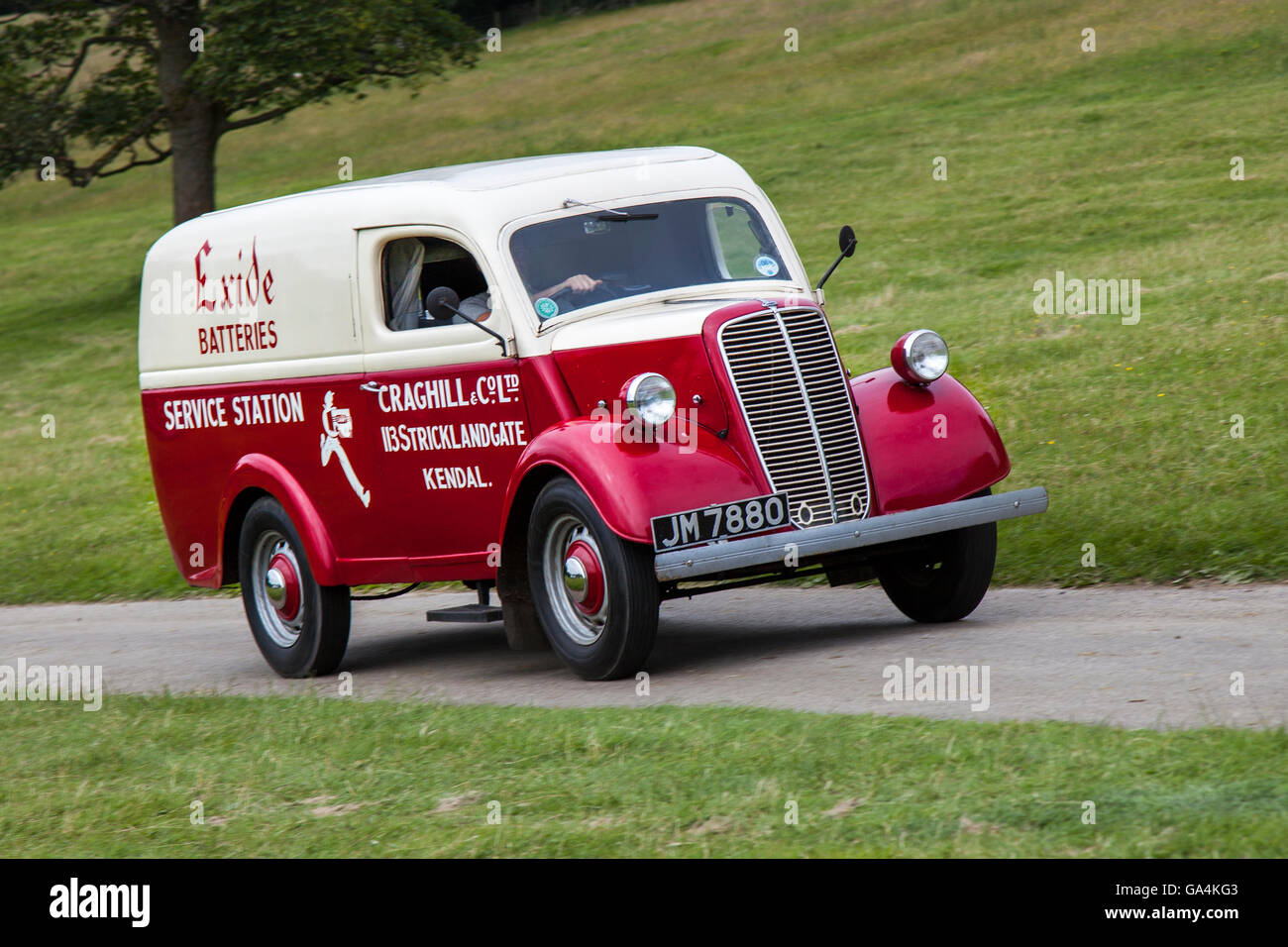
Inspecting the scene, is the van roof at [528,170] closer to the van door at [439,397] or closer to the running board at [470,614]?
the van door at [439,397]

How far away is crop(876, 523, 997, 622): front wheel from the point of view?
8852 millimetres

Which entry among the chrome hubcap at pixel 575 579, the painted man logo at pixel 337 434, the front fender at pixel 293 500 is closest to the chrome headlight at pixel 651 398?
the chrome hubcap at pixel 575 579

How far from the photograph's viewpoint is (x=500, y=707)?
25.1 feet

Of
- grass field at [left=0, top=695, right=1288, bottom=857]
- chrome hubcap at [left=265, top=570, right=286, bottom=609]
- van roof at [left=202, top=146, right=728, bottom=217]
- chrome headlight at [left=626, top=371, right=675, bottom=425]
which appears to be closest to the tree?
van roof at [left=202, top=146, right=728, bottom=217]

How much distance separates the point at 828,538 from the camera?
7.95 meters

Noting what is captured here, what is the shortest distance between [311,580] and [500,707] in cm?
241

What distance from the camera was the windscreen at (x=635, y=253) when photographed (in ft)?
29.2

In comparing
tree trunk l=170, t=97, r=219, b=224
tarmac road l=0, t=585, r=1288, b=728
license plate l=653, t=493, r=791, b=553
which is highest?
tree trunk l=170, t=97, r=219, b=224

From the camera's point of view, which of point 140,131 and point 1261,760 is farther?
point 140,131

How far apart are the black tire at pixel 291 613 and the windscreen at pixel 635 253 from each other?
7.03 feet

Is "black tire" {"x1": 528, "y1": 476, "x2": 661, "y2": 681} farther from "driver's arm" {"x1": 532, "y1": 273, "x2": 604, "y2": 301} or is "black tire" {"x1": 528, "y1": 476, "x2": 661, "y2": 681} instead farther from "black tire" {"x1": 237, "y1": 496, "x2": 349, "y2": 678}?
"black tire" {"x1": 237, "y1": 496, "x2": 349, "y2": 678}

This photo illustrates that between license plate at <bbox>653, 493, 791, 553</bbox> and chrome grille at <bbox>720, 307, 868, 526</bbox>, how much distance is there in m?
0.11
